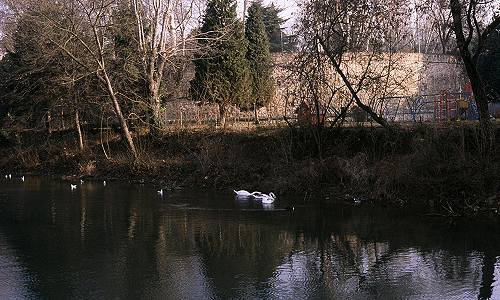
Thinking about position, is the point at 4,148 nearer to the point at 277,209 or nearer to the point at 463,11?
the point at 277,209

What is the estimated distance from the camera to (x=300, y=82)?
22.5m

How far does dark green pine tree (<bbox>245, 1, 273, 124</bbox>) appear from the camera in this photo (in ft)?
119

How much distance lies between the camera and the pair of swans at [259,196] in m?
18.8

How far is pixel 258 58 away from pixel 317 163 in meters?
18.8

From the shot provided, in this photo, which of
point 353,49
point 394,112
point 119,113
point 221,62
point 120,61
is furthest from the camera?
point 221,62

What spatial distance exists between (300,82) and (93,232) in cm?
1146

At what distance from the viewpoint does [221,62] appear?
33531 millimetres

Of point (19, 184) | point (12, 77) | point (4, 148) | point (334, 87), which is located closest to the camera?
point (334, 87)

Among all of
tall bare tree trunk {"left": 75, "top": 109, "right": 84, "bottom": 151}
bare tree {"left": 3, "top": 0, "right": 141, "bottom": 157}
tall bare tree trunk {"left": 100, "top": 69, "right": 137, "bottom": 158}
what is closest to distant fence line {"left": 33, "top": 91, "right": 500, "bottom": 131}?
A: tall bare tree trunk {"left": 100, "top": 69, "right": 137, "bottom": 158}

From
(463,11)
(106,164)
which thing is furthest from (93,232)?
(106,164)

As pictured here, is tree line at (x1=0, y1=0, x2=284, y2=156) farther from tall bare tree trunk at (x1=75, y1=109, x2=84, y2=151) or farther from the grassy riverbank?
the grassy riverbank

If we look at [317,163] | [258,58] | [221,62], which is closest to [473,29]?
[317,163]

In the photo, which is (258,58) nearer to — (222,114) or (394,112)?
(222,114)

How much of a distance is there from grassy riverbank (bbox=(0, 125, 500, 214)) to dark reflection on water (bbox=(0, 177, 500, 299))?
2036 millimetres
